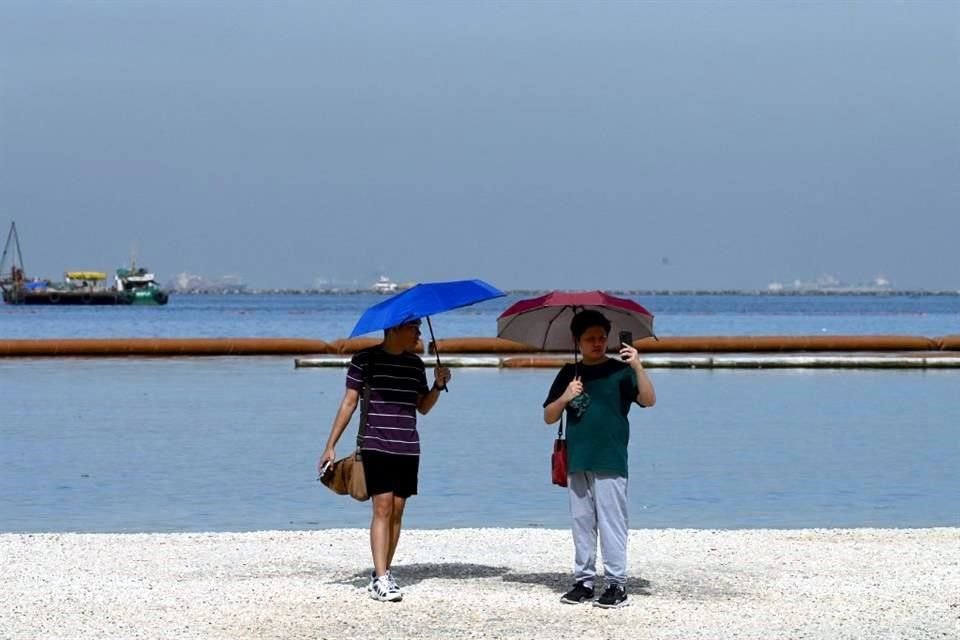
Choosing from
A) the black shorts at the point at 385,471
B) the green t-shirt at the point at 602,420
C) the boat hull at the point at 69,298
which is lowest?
the boat hull at the point at 69,298

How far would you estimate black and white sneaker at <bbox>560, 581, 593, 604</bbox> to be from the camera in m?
10.1

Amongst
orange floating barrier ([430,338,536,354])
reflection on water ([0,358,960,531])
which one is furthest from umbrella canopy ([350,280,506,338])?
orange floating barrier ([430,338,536,354])

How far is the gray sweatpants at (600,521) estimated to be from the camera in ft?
32.7

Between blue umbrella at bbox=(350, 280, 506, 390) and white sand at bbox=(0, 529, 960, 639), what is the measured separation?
5.36ft

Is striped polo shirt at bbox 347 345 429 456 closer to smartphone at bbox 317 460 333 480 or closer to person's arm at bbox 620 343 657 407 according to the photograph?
smartphone at bbox 317 460 333 480

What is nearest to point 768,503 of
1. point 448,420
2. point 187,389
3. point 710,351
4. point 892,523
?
point 892,523

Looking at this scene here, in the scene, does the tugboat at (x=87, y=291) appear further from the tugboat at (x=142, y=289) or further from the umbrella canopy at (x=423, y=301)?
the umbrella canopy at (x=423, y=301)

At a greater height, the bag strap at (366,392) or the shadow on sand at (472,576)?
the bag strap at (366,392)

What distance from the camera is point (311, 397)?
3300cm

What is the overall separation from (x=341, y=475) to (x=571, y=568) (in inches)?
87.6

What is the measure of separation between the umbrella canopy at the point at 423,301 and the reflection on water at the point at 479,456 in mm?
5162

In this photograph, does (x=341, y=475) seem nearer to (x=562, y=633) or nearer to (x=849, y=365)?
(x=562, y=633)

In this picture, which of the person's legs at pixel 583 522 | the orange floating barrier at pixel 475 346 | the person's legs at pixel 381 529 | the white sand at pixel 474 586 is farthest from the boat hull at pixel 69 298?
the person's legs at pixel 583 522

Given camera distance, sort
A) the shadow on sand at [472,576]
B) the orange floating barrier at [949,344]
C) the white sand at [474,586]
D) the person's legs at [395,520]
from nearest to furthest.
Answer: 1. the white sand at [474,586]
2. the person's legs at [395,520]
3. the shadow on sand at [472,576]
4. the orange floating barrier at [949,344]
